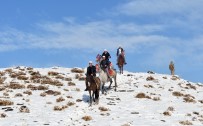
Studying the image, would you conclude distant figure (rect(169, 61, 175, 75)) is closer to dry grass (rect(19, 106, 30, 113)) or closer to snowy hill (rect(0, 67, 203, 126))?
snowy hill (rect(0, 67, 203, 126))

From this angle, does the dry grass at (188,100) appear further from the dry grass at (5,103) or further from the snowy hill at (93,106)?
the dry grass at (5,103)

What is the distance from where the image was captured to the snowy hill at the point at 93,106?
25756mm

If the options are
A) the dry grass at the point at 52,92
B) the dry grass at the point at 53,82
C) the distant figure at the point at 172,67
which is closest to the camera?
the dry grass at the point at 52,92

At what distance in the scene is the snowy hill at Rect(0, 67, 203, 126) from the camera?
25.8m

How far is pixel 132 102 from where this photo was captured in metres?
32.6

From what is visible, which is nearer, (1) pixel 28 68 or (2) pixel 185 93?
(2) pixel 185 93

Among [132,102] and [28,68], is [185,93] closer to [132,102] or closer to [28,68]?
[132,102]

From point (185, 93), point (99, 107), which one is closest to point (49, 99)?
point (99, 107)

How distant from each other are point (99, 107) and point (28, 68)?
75.4 ft

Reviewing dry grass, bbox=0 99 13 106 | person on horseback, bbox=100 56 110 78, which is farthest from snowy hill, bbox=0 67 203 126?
person on horseback, bbox=100 56 110 78

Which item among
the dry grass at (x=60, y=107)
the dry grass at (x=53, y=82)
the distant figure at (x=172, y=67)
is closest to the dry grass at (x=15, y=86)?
the dry grass at (x=53, y=82)

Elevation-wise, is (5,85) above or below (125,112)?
above

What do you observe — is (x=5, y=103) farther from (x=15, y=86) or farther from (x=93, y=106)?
(x=15, y=86)

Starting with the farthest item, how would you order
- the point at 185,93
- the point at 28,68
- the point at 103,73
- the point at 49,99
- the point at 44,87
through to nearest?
the point at 28,68 < the point at 185,93 < the point at 44,87 < the point at 103,73 < the point at 49,99
